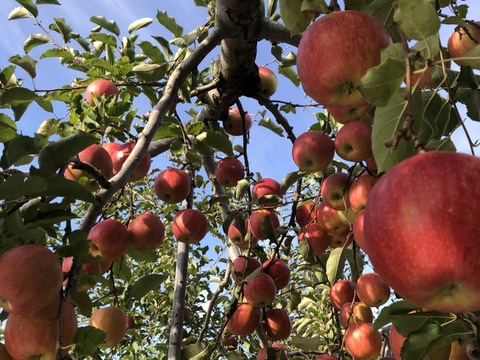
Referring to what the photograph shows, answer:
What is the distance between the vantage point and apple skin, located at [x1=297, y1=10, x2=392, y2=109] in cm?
91

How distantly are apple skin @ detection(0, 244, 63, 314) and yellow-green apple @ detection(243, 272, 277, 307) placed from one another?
1.06 m

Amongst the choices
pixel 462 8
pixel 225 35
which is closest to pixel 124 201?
pixel 225 35

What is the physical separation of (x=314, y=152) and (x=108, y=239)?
0.98 m

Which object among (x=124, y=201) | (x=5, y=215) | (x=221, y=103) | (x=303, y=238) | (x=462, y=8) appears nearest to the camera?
(x=5, y=215)

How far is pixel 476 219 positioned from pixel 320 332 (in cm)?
388

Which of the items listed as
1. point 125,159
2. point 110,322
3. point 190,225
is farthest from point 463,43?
point 110,322

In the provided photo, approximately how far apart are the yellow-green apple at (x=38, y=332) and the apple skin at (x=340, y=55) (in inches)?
37.7

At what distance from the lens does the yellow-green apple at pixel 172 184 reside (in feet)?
7.16

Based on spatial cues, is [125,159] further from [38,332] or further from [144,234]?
[38,332]

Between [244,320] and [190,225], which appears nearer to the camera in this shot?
[244,320]

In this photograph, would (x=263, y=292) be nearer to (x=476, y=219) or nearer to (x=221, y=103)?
(x=221, y=103)

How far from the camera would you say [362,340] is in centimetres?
172

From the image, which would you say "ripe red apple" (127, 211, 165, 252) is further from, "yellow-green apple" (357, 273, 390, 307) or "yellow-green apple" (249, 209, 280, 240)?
"yellow-green apple" (357, 273, 390, 307)

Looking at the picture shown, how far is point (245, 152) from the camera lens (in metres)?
2.51
